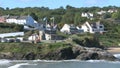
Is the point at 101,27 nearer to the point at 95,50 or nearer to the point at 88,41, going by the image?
the point at 88,41

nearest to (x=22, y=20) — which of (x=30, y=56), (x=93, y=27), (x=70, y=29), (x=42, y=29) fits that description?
(x=42, y=29)

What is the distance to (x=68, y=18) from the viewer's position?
392 ft

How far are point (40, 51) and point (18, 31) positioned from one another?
20764 millimetres

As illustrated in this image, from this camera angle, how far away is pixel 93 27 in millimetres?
101812

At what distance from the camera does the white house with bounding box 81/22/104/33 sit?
101 meters

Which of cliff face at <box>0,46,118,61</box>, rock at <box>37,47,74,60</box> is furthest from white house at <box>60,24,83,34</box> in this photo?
rock at <box>37,47,74,60</box>

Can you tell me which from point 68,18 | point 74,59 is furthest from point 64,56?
point 68,18

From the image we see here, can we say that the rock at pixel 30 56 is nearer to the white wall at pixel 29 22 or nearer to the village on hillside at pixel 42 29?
the village on hillside at pixel 42 29

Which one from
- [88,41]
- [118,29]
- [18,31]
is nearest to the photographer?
[88,41]

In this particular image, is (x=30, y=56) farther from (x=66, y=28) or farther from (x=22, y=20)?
(x=66, y=28)

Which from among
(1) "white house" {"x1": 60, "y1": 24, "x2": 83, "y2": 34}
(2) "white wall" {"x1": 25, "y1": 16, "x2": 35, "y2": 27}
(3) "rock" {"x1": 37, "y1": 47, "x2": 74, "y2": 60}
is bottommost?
(3) "rock" {"x1": 37, "y1": 47, "x2": 74, "y2": 60}

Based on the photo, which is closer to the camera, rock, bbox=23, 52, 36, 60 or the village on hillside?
rock, bbox=23, 52, 36, 60

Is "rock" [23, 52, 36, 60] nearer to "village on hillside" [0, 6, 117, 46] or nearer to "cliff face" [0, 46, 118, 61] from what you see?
"cliff face" [0, 46, 118, 61]

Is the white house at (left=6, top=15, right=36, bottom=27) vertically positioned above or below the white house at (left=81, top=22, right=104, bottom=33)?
above
